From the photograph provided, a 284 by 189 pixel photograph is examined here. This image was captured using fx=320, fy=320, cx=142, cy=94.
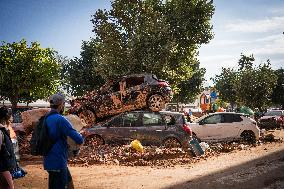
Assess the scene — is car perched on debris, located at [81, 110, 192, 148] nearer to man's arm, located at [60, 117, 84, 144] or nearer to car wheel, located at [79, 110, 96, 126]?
car wheel, located at [79, 110, 96, 126]

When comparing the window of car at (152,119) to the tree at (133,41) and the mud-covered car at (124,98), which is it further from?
the tree at (133,41)

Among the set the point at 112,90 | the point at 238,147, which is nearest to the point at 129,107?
the point at 112,90

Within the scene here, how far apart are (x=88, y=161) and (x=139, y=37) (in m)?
13.6

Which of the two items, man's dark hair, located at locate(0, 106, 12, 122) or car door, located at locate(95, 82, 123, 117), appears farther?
car door, located at locate(95, 82, 123, 117)

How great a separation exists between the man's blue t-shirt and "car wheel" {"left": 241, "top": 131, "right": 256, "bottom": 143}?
13.1m

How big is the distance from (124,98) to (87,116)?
6.44 ft

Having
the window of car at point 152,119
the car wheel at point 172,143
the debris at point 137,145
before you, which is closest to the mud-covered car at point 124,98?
the window of car at point 152,119

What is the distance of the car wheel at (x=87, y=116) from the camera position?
1520cm

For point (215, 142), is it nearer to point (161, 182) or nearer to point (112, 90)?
point (112, 90)

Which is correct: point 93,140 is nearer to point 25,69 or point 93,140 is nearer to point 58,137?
point 58,137

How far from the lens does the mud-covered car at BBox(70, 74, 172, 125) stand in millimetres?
15000

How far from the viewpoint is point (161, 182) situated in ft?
26.4

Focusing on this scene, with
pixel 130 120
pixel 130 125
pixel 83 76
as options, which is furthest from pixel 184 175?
pixel 83 76

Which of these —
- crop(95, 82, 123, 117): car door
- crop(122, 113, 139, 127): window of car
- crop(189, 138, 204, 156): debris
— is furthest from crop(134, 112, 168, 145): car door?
crop(95, 82, 123, 117): car door
